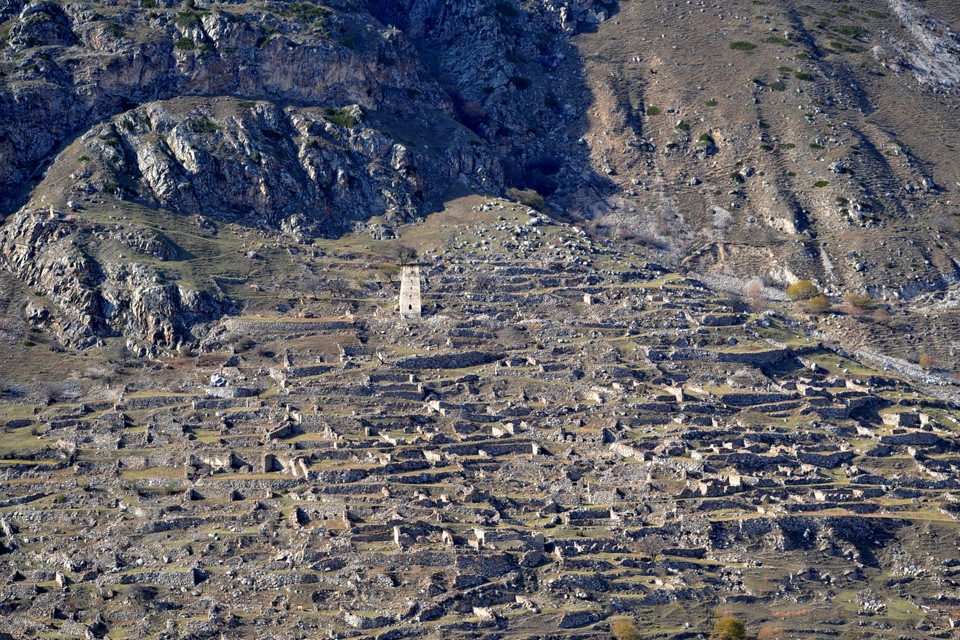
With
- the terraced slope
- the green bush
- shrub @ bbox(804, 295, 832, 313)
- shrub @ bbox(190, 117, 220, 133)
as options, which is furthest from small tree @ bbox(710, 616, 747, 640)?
the green bush

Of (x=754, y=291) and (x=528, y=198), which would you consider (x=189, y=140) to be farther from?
(x=754, y=291)

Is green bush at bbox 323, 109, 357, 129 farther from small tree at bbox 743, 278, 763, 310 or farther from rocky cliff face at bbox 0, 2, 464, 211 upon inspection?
small tree at bbox 743, 278, 763, 310

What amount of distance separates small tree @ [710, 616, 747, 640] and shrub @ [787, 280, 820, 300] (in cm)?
4436

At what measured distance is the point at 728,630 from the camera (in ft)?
223

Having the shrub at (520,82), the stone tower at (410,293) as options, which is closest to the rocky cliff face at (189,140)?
the shrub at (520,82)

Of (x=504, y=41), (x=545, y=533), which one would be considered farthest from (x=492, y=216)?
(x=545, y=533)

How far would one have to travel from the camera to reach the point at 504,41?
443ft

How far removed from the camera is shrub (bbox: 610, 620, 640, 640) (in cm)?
6694

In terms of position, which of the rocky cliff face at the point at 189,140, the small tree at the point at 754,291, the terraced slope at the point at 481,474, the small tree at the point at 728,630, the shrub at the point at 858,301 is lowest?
the small tree at the point at 728,630

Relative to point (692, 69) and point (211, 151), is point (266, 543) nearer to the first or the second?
point (211, 151)

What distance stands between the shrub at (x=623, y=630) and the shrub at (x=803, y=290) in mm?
46269

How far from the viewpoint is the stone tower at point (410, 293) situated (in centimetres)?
9612

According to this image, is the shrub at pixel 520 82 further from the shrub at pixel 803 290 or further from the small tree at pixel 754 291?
the shrub at pixel 803 290

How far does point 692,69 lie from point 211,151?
45.1 m
